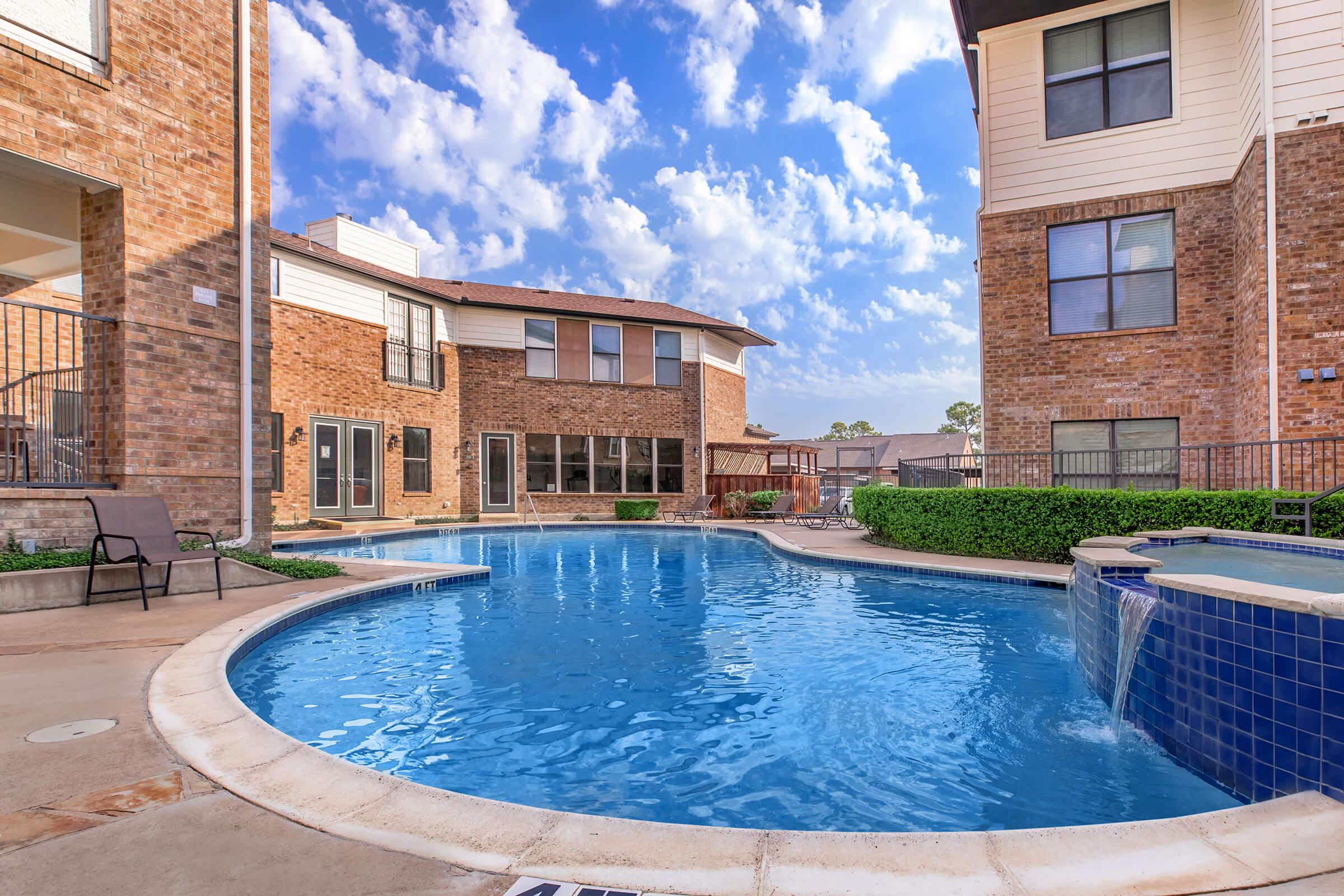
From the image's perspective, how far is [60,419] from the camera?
7805 millimetres

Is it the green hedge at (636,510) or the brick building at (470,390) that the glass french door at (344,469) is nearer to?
the brick building at (470,390)

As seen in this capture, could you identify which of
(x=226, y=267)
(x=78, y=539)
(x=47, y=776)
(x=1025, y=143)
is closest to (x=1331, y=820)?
(x=47, y=776)

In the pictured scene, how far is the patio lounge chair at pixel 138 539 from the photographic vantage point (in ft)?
18.6

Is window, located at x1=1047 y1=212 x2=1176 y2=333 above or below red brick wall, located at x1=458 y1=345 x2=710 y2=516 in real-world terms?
above

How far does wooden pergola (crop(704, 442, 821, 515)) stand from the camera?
842 inches

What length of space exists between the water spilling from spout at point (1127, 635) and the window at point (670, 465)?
1786 cm

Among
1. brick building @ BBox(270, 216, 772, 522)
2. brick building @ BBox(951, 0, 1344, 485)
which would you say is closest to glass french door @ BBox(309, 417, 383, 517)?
brick building @ BBox(270, 216, 772, 522)

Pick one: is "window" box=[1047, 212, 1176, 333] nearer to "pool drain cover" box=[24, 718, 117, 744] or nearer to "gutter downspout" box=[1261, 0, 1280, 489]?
"gutter downspout" box=[1261, 0, 1280, 489]

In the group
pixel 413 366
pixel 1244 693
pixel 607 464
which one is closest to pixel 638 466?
pixel 607 464

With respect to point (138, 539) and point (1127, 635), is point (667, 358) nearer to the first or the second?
point (138, 539)

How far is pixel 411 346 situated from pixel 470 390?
2046 mm

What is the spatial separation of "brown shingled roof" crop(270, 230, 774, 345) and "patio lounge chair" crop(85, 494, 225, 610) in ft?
36.7

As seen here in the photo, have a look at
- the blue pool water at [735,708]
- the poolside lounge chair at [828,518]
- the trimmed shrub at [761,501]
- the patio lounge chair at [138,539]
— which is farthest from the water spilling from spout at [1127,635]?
the trimmed shrub at [761,501]

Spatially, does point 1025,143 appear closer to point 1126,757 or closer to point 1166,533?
point 1166,533
